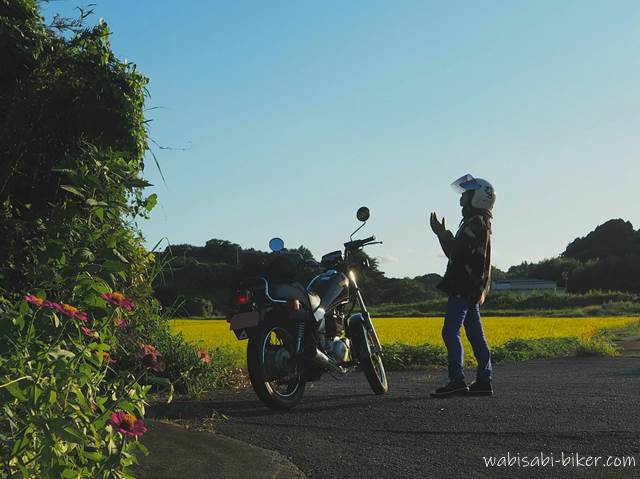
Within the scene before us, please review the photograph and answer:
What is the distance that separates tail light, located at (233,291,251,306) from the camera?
17.9 ft

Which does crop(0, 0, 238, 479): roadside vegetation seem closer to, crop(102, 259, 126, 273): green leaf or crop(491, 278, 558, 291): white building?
crop(102, 259, 126, 273): green leaf

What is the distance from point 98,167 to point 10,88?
131cm

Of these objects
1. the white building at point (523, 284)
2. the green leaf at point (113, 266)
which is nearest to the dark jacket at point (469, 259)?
the green leaf at point (113, 266)

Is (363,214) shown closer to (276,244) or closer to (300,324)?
(276,244)

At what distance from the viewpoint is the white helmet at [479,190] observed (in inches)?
261

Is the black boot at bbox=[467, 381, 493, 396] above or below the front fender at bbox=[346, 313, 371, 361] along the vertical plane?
below

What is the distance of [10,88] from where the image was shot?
466cm

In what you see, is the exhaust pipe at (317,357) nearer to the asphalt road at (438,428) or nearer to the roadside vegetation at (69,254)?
the asphalt road at (438,428)

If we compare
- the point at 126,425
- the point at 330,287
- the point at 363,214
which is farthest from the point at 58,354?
the point at 363,214

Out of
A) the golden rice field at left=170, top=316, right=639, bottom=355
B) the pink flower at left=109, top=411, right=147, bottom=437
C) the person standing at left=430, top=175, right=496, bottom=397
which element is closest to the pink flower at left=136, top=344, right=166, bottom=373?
the pink flower at left=109, top=411, right=147, bottom=437

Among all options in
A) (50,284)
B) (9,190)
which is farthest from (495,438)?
(9,190)

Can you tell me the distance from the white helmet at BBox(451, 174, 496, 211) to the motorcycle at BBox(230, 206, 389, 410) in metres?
0.98

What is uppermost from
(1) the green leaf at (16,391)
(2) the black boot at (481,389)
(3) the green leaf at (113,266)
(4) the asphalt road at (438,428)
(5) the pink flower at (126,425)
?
(3) the green leaf at (113,266)

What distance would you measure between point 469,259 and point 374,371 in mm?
1308
